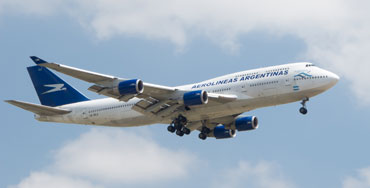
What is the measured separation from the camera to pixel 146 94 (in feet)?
180

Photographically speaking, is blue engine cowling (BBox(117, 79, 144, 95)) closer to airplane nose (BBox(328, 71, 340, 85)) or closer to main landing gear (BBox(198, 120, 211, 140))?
main landing gear (BBox(198, 120, 211, 140))

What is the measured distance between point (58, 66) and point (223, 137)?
20.9m

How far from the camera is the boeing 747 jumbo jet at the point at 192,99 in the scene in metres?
53.1

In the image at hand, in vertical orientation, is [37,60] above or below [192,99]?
above

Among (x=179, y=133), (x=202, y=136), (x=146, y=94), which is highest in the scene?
(x=146, y=94)

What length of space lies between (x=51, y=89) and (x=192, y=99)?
18.3 metres

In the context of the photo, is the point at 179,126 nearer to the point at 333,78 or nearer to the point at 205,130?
the point at 205,130

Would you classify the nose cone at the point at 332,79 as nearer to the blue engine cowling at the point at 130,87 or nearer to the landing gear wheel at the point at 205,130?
the landing gear wheel at the point at 205,130

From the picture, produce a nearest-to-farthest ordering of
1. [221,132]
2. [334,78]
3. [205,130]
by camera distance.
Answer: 1. [334,78]
2. [205,130]
3. [221,132]

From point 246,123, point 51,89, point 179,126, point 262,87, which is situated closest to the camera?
point 262,87

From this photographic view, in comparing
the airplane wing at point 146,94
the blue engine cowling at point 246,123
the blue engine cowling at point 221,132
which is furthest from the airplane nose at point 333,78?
the blue engine cowling at point 221,132

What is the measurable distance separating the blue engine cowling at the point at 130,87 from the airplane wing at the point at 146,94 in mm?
494

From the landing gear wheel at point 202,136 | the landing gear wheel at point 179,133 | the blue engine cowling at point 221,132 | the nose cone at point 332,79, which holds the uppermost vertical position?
the nose cone at point 332,79

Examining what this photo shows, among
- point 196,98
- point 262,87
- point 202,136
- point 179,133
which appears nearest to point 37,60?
point 196,98
